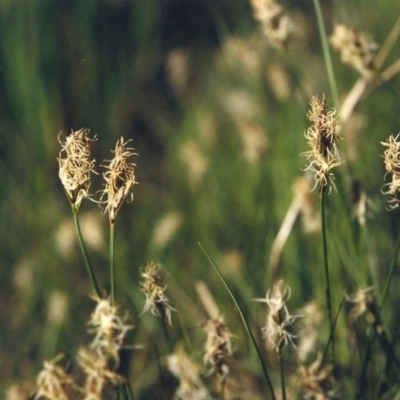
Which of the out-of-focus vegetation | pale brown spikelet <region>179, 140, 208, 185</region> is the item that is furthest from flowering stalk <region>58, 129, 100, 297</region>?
pale brown spikelet <region>179, 140, 208, 185</region>

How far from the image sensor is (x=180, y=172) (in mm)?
1721

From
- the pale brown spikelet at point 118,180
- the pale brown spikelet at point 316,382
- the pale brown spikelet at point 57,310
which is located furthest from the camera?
the pale brown spikelet at point 57,310

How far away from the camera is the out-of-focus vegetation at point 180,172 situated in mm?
1090

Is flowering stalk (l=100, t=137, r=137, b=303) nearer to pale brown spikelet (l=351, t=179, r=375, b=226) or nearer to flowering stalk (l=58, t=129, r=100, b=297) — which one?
flowering stalk (l=58, t=129, r=100, b=297)

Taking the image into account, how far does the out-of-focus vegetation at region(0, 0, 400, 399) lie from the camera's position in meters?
1.09

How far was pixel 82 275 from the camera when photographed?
1443 mm

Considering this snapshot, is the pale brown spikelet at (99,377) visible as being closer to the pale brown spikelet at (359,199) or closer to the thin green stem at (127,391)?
the thin green stem at (127,391)

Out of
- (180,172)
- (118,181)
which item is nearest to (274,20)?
(118,181)

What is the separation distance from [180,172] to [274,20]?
0.83 m

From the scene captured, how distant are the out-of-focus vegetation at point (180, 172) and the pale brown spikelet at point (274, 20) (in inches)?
1.6

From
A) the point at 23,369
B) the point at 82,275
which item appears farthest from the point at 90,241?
the point at 23,369

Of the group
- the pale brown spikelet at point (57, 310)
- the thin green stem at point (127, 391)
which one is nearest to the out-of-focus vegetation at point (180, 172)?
the pale brown spikelet at point (57, 310)

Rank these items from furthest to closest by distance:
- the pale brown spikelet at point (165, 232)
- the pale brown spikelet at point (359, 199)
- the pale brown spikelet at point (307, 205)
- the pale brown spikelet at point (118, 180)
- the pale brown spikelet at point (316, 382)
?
the pale brown spikelet at point (165, 232), the pale brown spikelet at point (307, 205), the pale brown spikelet at point (359, 199), the pale brown spikelet at point (316, 382), the pale brown spikelet at point (118, 180)

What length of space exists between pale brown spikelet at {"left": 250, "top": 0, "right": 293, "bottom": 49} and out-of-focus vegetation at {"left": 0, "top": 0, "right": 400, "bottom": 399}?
0.13 feet
